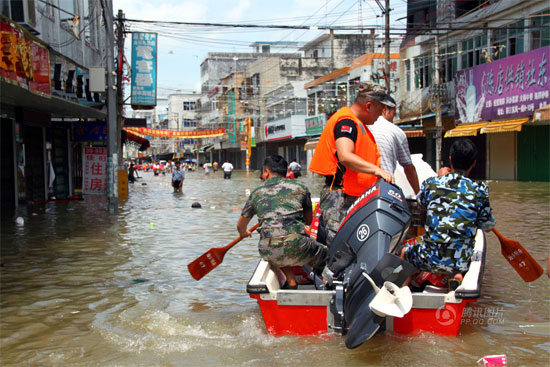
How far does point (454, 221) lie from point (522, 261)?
4.70ft

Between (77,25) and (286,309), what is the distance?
51.2 ft

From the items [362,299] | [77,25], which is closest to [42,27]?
[77,25]

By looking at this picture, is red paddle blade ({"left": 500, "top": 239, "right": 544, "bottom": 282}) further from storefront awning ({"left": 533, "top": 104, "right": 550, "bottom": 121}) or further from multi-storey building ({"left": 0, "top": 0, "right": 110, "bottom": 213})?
storefront awning ({"left": 533, "top": 104, "right": 550, "bottom": 121})

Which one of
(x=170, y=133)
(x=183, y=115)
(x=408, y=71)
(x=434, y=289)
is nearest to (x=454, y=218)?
(x=434, y=289)

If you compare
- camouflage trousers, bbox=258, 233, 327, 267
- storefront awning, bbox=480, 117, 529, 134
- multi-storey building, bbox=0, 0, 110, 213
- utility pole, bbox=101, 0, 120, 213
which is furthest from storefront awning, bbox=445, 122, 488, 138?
camouflage trousers, bbox=258, 233, 327, 267

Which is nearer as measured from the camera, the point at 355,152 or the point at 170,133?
the point at 355,152

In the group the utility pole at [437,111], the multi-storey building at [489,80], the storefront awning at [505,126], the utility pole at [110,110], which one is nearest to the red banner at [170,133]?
the multi-storey building at [489,80]

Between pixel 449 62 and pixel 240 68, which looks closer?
pixel 449 62

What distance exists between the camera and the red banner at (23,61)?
893 cm

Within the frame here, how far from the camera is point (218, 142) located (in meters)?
84.0

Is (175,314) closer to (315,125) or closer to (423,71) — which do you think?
(423,71)

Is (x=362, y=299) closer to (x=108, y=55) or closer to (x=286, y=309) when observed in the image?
(x=286, y=309)

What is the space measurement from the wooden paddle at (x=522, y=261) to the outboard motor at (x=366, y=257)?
173cm

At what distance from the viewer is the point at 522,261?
5344 millimetres
